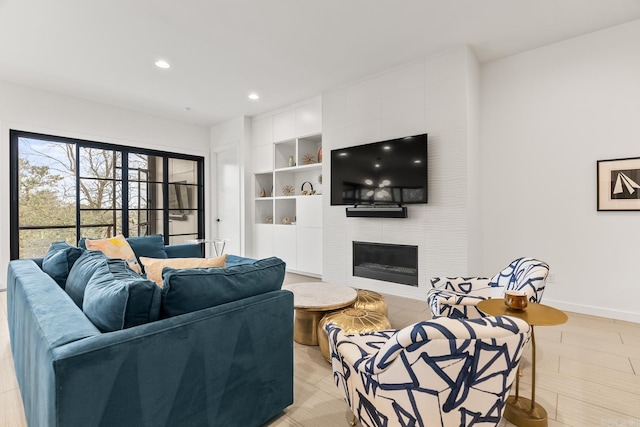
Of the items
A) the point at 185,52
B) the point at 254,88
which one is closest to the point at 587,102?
the point at 254,88

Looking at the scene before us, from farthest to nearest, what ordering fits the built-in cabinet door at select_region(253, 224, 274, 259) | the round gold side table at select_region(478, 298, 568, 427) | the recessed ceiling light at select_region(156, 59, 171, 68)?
the built-in cabinet door at select_region(253, 224, 274, 259) < the recessed ceiling light at select_region(156, 59, 171, 68) < the round gold side table at select_region(478, 298, 568, 427)

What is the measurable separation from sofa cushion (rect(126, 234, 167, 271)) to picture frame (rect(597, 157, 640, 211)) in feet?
15.1

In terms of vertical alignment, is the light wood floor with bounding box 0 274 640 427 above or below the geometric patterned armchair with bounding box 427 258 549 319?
below

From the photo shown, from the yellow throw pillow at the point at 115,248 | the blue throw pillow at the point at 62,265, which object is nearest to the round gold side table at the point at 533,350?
the blue throw pillow at the point at 62,265

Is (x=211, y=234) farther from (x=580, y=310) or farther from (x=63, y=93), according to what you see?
(x=580, y=310)

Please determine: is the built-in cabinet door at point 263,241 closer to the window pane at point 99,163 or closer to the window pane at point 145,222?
the window pane at point 145,222

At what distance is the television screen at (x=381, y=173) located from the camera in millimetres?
3502

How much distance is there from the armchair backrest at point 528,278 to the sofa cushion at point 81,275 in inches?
93.0

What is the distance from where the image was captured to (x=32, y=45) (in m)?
3.14

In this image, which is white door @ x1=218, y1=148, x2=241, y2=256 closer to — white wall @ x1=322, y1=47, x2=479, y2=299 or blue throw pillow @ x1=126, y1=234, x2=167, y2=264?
blue throw pillow @ x1=126, y1=234, x2=167, y2=264

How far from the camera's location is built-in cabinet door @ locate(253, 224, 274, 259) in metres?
5.42

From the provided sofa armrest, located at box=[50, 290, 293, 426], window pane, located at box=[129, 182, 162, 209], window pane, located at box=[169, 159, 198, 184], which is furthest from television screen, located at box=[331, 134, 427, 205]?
window pane, located at box=[129, 182, 162, 209]

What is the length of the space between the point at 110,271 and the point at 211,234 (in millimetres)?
5043

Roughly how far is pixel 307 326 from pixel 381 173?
83.6 inches
